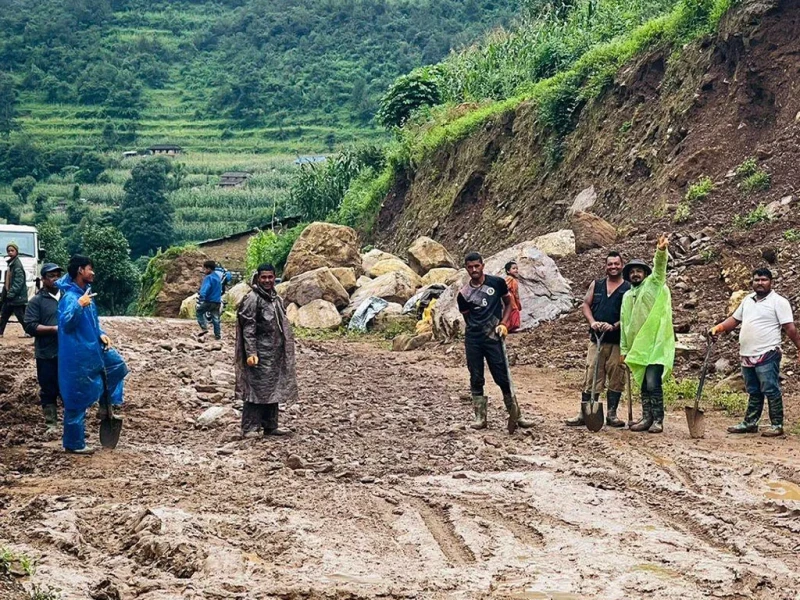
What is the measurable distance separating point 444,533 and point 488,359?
12.9 ft

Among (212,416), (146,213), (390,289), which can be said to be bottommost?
(212,416)

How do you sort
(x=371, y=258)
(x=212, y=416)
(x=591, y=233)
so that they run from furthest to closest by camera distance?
(x=371, y=258) < (x=591, y=233) < (x=212, y=416)

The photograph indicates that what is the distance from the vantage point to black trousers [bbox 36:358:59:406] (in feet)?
39.2

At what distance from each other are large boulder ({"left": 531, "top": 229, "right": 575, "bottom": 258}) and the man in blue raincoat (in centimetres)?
1233

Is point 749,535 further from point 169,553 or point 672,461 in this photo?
point 169,553

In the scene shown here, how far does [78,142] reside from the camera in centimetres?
9319

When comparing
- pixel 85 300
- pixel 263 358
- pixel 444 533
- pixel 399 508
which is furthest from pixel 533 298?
pixel 444 533

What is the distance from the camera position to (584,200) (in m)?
24.7

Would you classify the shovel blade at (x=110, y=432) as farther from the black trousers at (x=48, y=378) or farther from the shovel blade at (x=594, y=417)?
the shovel blade at (x=594, y=417)

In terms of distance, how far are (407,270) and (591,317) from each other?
13.6m

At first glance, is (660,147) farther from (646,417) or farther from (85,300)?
(85,300)

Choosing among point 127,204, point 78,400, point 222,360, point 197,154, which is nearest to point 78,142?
point 197,154

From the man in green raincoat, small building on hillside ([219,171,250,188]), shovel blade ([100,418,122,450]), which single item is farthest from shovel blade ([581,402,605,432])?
small building on hillside ([219,171,250,188])

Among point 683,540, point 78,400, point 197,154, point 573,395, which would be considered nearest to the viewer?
point 683,540
